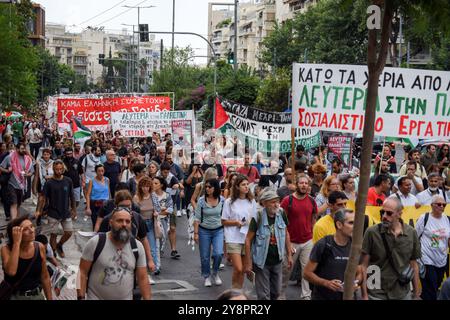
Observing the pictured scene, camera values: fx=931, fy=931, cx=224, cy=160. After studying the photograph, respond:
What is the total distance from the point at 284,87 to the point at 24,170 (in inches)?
1315

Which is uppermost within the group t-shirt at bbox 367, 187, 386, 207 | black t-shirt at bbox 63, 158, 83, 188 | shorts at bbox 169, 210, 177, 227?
t-shirt at bbox 367, 187, 386, 207

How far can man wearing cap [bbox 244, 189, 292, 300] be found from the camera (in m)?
9.38

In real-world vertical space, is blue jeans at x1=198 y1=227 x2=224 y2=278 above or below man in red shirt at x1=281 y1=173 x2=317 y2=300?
below

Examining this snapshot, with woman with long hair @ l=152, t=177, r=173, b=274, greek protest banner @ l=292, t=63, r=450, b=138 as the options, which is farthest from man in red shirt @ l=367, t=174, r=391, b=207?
woman with long hair @ l=152, t=177, r=173, b=274

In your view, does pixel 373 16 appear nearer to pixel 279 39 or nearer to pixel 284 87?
pixel 284 87

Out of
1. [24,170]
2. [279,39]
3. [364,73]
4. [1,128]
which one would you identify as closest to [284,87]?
[1,128]

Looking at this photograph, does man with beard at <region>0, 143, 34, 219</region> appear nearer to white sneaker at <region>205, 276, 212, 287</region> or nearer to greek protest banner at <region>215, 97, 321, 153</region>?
greek protest banner at <region>215, 97, 321, 153</region>

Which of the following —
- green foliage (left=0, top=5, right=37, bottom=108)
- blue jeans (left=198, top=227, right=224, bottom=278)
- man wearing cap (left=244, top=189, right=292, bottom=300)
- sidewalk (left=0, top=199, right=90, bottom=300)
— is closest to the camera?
man wearing cap (left=244, top=189, right=292, bottom=300)

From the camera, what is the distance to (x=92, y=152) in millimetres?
18875

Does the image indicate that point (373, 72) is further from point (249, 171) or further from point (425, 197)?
point (249, 171)

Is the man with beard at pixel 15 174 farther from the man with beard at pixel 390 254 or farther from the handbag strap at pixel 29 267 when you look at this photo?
the man with beard at pixel 390 254

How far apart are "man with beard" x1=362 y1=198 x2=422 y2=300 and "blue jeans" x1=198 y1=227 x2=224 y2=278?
168 inches

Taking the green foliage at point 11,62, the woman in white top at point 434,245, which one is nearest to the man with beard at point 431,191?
the woman in white top at point 434,245

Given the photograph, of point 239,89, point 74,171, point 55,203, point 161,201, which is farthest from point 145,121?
point 239,89
